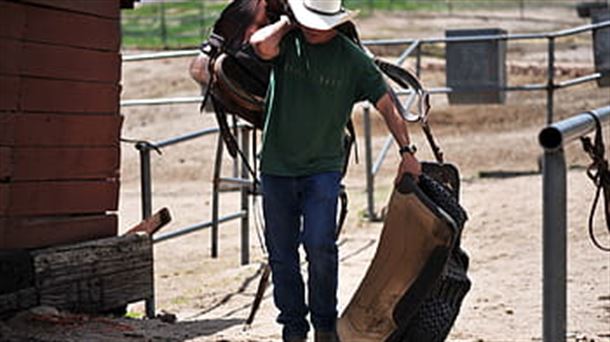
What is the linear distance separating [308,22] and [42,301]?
6.97 feet

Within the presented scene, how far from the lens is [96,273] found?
22.8 ft

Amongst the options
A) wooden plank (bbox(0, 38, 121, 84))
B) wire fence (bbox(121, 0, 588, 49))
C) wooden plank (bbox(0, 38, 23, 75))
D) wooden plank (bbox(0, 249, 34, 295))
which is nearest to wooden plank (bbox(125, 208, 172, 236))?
wooden plank (bbox(0, 38, 121, 84))

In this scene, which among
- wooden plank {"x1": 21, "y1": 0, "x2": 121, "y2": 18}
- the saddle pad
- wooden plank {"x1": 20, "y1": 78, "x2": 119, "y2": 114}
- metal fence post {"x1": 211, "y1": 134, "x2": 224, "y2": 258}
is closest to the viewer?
the saddle pad

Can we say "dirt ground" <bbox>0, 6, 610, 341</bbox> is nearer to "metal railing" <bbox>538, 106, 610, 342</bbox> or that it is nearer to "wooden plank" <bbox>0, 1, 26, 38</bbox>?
"wooden plank" <bbox>0, 1, 26, 38</bbox>

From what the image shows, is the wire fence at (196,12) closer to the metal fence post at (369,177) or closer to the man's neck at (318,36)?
the metal fence post at (369,177)

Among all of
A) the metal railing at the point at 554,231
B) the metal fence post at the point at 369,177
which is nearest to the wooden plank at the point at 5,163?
the metal railing at the point at 554,231

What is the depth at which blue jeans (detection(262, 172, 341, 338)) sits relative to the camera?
5.51 meters

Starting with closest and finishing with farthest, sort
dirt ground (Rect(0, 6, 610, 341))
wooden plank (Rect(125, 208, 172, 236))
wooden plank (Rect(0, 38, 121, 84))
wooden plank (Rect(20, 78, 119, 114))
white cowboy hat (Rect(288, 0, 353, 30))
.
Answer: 1. white cowboy hat (Rect(288, 0, 353, 30))
2. wooden plank (Rect(0, 38, 121, 84))
3. wooden plank (Rect(20, 78, 119, 114))
4. dirt ground (Rect(0, 6, 610, 341))
5. wooden plank (Rect(125, 208, 172, 236))

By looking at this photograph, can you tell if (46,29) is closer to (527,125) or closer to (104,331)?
(104,331)

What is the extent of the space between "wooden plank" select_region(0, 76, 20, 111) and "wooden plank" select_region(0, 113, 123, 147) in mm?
42

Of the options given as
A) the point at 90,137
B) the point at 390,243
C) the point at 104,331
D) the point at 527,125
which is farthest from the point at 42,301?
the point at 527,125

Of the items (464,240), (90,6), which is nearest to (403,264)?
(90,6)

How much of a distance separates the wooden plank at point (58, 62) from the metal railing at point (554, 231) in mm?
3488

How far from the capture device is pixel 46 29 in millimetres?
6668
